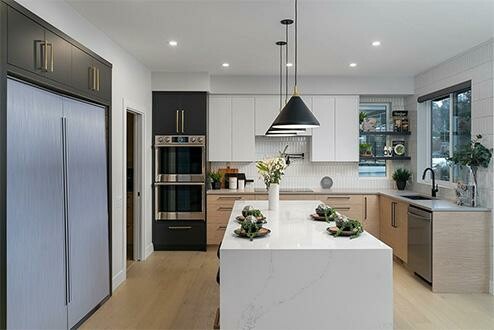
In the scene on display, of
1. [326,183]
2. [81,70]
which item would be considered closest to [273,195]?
[81,70]

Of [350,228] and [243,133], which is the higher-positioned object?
[243,133]

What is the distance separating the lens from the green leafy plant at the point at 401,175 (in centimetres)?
641

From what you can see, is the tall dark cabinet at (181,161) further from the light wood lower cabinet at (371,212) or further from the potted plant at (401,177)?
the potted plant at (401,177)

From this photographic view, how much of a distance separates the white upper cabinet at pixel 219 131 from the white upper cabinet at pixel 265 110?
17.6 inches

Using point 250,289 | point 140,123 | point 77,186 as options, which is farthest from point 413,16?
point 140,123

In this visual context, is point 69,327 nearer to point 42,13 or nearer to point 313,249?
point 313,249

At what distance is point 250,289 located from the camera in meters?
2.44

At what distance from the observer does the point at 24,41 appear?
2617 mm

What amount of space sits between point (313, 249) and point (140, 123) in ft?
12.9

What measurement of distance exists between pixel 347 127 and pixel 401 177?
1168 millimetres

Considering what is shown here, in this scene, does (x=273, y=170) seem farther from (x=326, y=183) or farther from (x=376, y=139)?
(x=376, y=139)

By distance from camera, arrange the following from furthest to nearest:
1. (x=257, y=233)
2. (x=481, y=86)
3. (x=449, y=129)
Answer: (x=449, y=129)
(x=481, y=86)
(x=257, y=233)

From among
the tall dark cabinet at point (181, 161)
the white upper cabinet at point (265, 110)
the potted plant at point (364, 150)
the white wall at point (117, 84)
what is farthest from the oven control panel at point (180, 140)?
the potted plant at point (364, 150)

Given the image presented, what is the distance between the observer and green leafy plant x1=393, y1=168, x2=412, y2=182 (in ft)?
21.0
